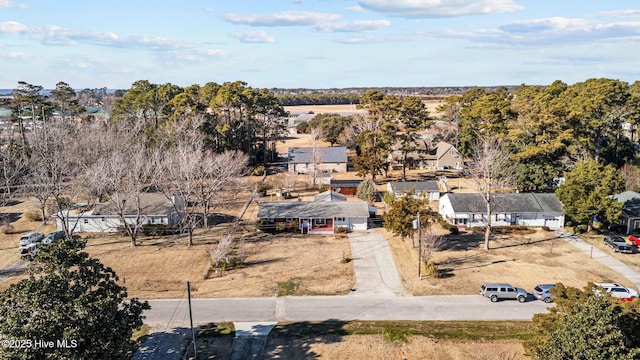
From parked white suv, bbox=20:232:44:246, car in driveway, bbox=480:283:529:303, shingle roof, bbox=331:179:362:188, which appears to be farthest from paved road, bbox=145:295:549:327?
shingle roof, bbox=331:179:362:188

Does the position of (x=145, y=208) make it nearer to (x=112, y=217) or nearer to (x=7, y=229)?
(x=112, y=217)

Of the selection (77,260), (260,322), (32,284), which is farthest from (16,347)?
(260,322)

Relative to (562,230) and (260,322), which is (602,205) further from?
(260,322)

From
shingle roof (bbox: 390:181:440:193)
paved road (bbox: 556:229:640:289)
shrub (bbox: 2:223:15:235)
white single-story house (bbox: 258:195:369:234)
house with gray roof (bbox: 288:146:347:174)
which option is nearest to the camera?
paved road (bbox: 556:229:640:289)

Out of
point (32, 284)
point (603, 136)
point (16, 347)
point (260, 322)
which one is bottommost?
point (260, 322)

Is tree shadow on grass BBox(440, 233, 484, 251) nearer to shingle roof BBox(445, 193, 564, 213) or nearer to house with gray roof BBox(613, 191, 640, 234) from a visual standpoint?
shingle roof BBox(445, 193, 564, 213)
